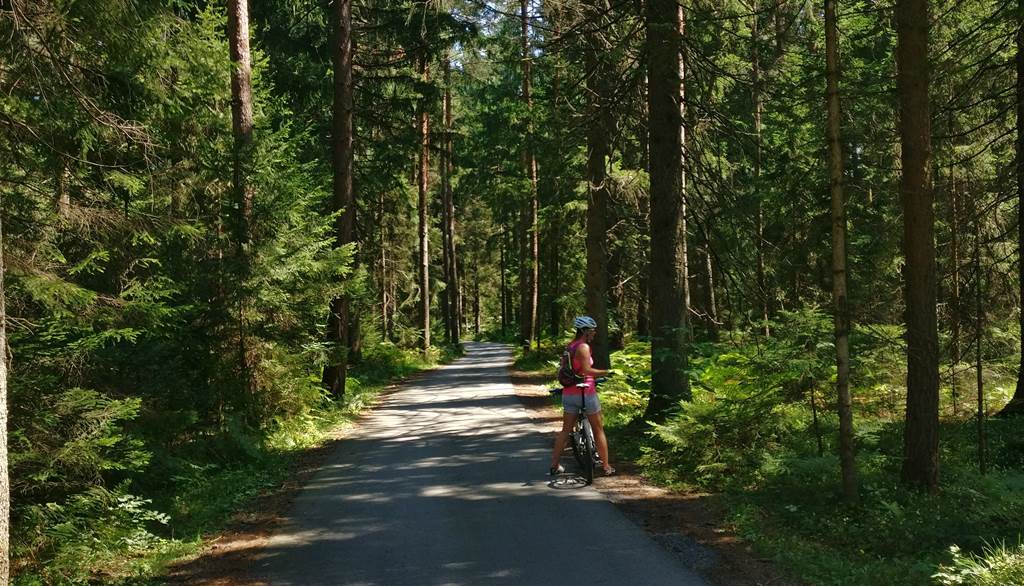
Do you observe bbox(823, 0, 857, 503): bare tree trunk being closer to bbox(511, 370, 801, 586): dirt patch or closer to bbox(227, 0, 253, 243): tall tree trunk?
bbox(511, 370, 801, 586): dirt patch

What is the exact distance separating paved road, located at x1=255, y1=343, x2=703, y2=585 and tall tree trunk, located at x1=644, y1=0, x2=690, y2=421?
2228 millimetres

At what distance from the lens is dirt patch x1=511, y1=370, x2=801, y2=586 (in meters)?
5.61

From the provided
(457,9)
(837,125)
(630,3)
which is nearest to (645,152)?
(630,3)

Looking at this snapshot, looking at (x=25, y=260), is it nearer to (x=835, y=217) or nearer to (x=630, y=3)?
(x=835, y=217)

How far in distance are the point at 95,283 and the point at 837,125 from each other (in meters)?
8.50

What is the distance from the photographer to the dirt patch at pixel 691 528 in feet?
18.4

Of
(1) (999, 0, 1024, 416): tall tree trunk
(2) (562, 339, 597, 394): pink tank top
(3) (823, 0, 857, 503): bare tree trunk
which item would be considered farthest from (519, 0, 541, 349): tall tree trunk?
(3) (823, 0, 857, 503): bare tree trunk

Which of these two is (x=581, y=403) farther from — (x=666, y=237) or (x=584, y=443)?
(x=666, y=237)

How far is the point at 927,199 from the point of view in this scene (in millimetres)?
7266

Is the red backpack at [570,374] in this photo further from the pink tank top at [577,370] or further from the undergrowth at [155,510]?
the undergrowth at [155,510]

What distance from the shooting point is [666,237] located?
11.0m

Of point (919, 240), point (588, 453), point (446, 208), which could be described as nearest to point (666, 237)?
point (588, 453)

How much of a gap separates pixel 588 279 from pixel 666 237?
6.16 meters

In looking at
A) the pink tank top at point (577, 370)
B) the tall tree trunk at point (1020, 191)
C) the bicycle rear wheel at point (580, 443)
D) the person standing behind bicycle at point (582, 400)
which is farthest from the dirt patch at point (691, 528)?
the tall tree trunk at point (1020, 191)
